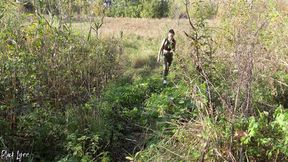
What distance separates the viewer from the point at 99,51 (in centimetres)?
738

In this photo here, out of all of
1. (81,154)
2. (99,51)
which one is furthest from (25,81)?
(99,51)

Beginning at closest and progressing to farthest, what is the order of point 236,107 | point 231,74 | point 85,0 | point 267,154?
point 267,154 < point 236,107 < point 231,74 < point 85,0

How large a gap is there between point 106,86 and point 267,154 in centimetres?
415

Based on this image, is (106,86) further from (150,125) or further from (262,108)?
(262,108)

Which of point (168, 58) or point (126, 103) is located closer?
point (126, 103)

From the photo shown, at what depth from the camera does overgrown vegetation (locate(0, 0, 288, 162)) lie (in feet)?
14.2

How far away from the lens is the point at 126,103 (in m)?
7.68

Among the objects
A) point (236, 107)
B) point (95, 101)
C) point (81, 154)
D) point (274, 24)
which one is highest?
point (274, 24)

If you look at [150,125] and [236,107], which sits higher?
[236,107]

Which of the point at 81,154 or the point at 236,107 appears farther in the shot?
the point at 81,154

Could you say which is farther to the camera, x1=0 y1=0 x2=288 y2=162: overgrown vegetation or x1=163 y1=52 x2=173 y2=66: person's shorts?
x1=163 y1=52 x2=173 y2=66: person's shorts

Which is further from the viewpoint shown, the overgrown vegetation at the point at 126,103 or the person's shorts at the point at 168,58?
the person's shorts at the point at 168,58

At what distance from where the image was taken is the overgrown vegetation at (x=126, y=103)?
433 centimetres

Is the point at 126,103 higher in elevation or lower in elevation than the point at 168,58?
lower
